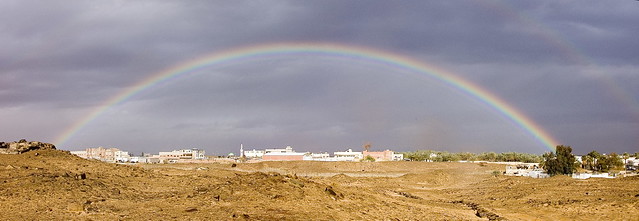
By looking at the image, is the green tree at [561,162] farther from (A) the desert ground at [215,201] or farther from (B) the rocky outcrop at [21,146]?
(B) the rocky outcrop at [21,146]

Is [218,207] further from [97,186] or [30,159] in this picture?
[30,159]

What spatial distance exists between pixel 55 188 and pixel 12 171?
7.44 metres

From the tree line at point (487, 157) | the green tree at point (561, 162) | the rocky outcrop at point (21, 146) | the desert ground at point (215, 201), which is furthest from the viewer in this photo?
the tree line at point (487, 157)

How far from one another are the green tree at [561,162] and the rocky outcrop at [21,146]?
196 ft

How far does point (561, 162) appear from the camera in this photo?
78.1m

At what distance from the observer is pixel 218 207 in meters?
21.6

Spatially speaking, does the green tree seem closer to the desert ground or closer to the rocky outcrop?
the desert ground

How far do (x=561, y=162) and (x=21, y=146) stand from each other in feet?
209

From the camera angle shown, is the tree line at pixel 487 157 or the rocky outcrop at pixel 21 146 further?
the tree line at pixel 487 157

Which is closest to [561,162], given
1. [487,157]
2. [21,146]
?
[21,146]

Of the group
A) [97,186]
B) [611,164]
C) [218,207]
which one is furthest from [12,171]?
[611,164]

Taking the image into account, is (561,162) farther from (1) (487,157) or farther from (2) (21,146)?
(1) (487,157)

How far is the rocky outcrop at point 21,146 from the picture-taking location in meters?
45.1

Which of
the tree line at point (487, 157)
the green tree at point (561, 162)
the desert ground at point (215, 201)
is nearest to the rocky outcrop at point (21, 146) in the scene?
the desert ground at point (215, 201)
